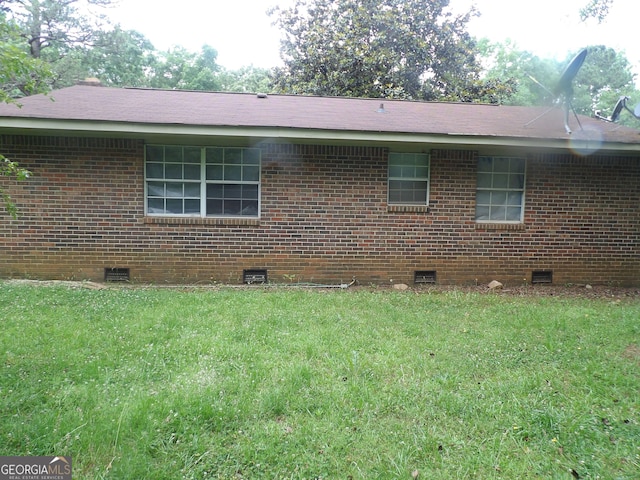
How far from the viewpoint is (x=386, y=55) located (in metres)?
16.3

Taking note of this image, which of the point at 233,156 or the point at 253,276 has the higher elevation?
the point at 233,156

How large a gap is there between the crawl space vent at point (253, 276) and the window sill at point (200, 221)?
0.85m

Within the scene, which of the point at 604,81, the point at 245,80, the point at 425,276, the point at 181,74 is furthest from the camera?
the point at 245,80

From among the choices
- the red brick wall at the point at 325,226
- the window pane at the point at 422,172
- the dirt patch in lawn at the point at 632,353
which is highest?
the window pane at the point at 422,172

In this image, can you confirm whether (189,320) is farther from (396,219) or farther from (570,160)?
(570,160)

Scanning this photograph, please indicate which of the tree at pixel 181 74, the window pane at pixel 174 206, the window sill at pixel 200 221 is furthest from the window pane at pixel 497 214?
the tree at pixel 181 74

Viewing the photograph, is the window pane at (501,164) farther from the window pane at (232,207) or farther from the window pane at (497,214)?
the window pane at (232,207)

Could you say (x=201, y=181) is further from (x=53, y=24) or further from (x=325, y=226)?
(x=53, y=24)

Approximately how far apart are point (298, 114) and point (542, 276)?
18.2ft

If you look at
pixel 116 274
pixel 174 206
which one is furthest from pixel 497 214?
pixel 116 274

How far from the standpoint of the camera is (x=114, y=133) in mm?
6570

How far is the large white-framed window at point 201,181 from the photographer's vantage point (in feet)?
23.7

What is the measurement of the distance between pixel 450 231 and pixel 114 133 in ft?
19.5

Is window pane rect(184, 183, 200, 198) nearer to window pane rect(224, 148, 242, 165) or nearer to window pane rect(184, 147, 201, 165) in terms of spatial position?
window pane rect(184, 147, 201, 165)
